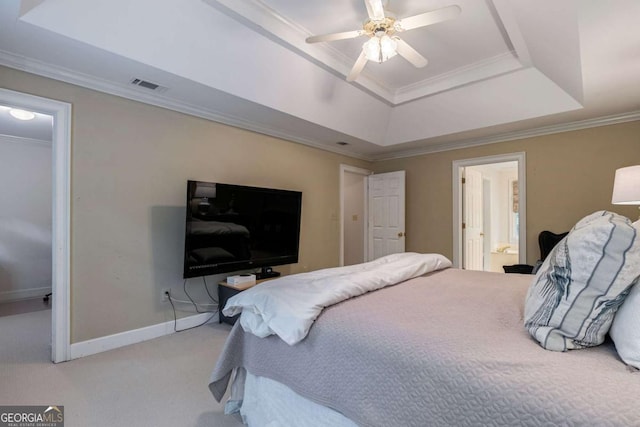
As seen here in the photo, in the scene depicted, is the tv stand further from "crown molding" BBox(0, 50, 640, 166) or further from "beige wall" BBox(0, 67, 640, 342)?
"crown molding" BBox(0, 50, 640, 166)

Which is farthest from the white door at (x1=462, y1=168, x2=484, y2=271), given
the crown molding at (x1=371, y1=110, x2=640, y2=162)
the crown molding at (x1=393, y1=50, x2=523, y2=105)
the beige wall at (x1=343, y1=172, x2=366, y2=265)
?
the beige wall at (x1=343, y1=172, x2=366, y2=265)

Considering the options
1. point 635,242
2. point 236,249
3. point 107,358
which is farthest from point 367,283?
point 107,358

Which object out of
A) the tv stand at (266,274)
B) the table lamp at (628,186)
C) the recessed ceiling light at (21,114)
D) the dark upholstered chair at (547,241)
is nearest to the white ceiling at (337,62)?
the table lamp at (628,186)

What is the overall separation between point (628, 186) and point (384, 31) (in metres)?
2.34

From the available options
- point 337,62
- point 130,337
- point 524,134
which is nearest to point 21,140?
point 130,337

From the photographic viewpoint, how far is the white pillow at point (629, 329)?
906mm

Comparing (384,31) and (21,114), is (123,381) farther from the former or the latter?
(21,114)

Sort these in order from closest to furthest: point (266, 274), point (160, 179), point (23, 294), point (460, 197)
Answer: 1. point (160, 179)
2. point (266, 274)
3. point (23, 294)
4. point (460, 197)

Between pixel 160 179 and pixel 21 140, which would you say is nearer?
pixel 160 179

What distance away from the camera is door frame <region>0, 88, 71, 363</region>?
2.47m

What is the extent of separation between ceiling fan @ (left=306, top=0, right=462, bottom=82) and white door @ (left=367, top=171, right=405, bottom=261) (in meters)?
2.75

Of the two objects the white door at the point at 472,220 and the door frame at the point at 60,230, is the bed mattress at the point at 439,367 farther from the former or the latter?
the white door at the point at 472,220

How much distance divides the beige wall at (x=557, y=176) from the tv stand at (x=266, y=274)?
2.58 meters

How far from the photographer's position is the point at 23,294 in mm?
4543
